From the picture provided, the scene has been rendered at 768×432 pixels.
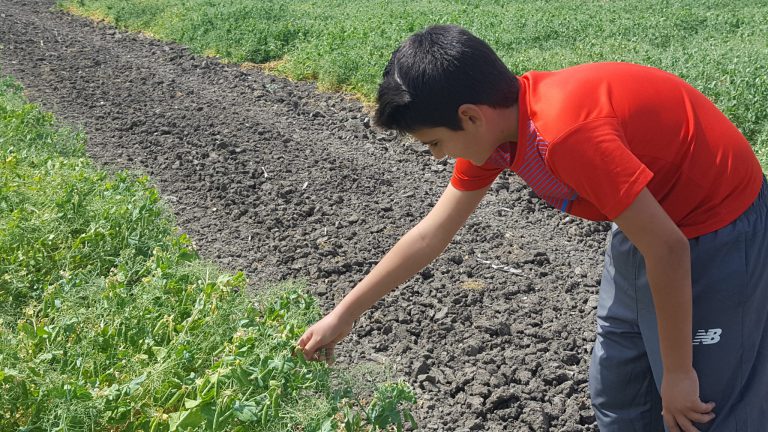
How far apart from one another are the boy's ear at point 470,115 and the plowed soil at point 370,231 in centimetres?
156

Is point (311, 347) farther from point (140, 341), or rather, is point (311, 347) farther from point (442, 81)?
point (442, 81)

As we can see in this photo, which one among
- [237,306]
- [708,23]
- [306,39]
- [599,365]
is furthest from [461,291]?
[708,23]

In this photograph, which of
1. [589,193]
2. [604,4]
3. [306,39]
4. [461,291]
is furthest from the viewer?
[604,4]

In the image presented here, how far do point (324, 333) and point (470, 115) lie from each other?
751mm

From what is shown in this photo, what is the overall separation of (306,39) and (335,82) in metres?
2.46

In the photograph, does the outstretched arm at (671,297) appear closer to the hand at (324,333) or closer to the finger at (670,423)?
the finger at (670,423)

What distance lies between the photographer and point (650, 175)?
1.64 metres

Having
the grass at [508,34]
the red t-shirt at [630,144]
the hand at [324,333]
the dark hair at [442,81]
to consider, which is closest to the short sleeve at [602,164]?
the red t-shirt at [630,144]

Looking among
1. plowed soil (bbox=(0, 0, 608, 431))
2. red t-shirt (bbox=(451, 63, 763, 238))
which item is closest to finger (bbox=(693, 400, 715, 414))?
red t-shirt (bbox=(451, 63, 763, 238))

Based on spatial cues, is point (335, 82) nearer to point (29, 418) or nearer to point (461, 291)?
point (461, 291)

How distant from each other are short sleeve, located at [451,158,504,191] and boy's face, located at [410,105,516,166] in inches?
8.0

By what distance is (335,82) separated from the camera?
8.16 m

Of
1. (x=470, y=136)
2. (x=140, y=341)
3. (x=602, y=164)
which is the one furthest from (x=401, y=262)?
(x=140, y=341)

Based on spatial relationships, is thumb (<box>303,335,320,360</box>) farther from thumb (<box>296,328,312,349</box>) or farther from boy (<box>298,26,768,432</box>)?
boy (<box>298,26,768,432</box>)
